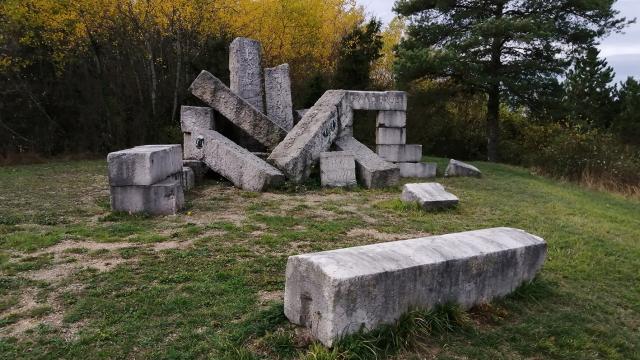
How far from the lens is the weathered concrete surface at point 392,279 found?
Result: 3176 mm

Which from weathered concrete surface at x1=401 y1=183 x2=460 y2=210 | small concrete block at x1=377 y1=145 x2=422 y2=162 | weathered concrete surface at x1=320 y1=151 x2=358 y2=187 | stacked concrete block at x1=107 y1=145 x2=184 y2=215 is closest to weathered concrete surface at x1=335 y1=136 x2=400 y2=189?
weathered concrete surface at x1=320 y1=151 x2=358 y2=187

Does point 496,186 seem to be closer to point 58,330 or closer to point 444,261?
point 444,261

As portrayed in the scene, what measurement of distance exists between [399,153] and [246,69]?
13.8ft

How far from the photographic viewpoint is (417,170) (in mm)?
12219

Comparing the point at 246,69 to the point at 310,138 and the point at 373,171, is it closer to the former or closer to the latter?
the point at 310,138

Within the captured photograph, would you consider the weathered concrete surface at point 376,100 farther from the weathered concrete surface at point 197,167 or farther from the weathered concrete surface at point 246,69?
the weathered concrete surface at point 197,167

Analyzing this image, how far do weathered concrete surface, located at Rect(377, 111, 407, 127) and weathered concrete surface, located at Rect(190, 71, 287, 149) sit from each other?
2.91 m

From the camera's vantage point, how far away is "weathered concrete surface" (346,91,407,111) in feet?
36.0

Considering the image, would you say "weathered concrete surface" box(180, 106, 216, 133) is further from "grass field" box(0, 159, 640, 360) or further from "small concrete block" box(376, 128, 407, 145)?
"small concrete block" box(376, 128, 407, 145)

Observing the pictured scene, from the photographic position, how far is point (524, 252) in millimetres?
4262

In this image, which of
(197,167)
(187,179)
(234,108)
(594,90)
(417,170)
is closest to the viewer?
(187,179)

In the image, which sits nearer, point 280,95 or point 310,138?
point 310,138

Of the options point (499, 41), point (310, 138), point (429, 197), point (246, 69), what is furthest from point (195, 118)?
point (499, 41)

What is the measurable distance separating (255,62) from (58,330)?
8.67 meters
